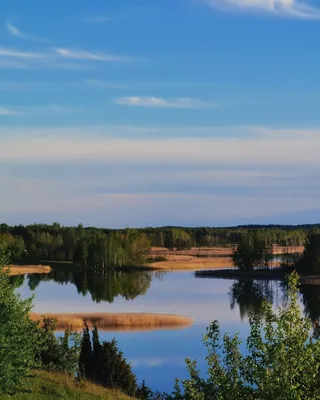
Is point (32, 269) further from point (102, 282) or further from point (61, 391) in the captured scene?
point (61, 391)

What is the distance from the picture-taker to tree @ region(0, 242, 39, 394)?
55.4 ft

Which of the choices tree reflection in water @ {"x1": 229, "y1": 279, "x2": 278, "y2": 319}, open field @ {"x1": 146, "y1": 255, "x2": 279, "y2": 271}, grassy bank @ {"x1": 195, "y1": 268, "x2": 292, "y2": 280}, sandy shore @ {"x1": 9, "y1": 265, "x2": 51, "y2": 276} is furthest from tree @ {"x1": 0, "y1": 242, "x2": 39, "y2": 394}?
open field @ {"x1": 146, "y1": 255, "x2": 279, "y2": 271}

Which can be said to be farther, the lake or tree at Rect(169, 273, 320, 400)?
the lake

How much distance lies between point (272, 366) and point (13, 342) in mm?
9696

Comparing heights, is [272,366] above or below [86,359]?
above

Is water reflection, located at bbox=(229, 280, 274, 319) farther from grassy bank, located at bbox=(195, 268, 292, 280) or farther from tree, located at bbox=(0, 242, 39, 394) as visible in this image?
tree, located at bbox=(0, 242, 39, 394)

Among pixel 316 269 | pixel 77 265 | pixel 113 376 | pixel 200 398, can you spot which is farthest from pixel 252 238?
pixel 200 398

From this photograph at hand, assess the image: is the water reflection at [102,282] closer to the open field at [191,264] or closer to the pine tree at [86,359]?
the open field at [191,264]

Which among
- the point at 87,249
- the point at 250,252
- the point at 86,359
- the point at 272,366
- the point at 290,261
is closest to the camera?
the point at 272,366

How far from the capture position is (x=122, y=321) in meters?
51.9

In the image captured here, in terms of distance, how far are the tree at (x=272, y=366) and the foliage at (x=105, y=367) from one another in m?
12.8

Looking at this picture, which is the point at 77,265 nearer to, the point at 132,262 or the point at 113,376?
the point at 132,262

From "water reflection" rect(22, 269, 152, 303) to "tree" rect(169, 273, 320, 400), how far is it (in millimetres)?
62469

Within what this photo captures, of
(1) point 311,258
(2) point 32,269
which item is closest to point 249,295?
(1) point 311,258
